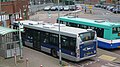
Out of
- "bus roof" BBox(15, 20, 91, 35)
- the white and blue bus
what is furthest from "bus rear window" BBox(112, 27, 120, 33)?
"bus roof" BBox(15, 20, 91, 35)

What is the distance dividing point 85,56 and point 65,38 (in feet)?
6.72

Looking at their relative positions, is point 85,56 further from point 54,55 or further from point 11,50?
point 11,50

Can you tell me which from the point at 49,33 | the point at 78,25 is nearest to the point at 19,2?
→ the point at 78,25

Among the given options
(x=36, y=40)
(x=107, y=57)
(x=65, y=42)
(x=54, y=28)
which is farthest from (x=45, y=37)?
(x=107, y=57)

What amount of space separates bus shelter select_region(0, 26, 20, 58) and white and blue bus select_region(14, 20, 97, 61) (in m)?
2.52

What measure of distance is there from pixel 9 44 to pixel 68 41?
15.3 feet

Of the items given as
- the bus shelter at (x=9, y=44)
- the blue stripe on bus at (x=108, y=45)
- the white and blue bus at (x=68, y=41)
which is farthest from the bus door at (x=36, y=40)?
the blue stripe on bus at (x=108, y=45)

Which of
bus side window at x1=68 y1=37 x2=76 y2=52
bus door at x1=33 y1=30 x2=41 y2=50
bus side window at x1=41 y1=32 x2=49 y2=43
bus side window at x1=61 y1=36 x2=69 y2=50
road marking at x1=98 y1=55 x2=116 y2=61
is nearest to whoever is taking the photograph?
bus side window at x1=68 y1=37 x2=76 y2=52

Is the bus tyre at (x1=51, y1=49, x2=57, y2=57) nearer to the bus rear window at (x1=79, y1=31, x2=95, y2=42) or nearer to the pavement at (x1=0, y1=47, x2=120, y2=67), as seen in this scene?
the pavement at (x1=0, y1=47, x2=120, y2=67)

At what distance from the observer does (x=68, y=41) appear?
784 inches

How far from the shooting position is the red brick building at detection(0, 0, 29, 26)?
34.0 metres

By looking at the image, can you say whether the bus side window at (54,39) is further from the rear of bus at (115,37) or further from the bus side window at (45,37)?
the rear of bus at (115,37)

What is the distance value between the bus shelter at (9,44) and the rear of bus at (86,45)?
201 inches

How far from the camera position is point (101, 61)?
806 inches
